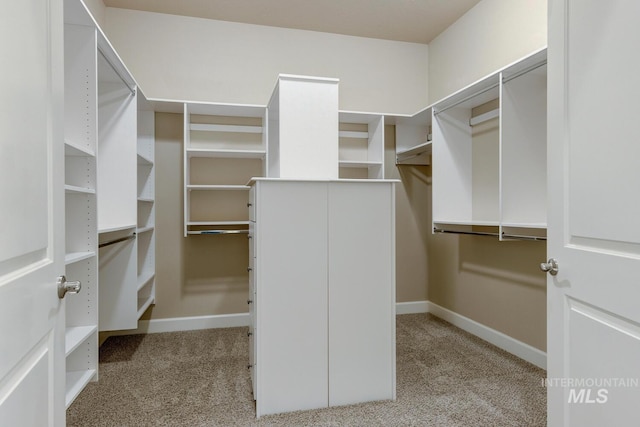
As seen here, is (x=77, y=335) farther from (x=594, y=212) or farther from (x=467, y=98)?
(x=467, y=98)

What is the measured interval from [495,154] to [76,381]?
3.19 m

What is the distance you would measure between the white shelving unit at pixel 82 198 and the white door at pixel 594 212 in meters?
2.16

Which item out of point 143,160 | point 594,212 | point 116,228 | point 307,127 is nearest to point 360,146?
point 307,127

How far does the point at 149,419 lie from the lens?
195 centimetres

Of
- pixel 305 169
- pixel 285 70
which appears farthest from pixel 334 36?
pixel 305 169

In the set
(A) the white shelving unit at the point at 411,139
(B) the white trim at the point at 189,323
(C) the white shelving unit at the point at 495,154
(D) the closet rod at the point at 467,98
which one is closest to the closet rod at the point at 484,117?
(C) the white shelving unit at the point at 495,154

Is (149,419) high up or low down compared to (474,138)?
down

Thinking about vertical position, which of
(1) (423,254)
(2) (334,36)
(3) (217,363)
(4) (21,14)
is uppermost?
(2) (334,36)

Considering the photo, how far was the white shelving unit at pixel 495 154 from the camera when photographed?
2.43 metres

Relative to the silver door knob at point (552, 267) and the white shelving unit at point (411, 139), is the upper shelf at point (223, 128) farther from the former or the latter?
the silver door knob at point (552, 267)

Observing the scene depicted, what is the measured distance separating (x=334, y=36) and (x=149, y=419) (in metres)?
3.53

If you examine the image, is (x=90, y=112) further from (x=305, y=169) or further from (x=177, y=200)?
(x=177, y=200)

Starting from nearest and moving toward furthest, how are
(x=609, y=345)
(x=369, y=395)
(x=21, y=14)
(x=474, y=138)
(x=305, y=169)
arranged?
(x=21, y=14), (x=609, y=345), (x=369, y=395), (x=305, y=169), (x=474, y=138)

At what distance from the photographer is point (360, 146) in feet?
12.4
